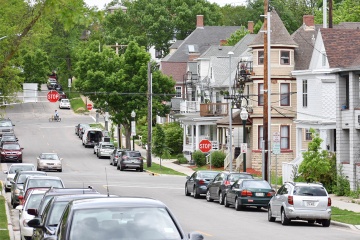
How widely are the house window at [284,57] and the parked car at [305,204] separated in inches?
1421

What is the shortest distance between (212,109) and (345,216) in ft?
147

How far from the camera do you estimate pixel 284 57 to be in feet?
222

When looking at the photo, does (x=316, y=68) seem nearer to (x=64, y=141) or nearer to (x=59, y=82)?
(x=64, y=141)

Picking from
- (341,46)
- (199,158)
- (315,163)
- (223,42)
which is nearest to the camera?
(315,163)

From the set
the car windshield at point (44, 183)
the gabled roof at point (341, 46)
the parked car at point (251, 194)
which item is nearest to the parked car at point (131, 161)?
the gabled roof at point (341, 46)

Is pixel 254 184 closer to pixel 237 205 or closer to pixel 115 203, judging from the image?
pixel 237 205

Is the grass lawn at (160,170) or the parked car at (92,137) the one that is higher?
the parked car at (92,137)

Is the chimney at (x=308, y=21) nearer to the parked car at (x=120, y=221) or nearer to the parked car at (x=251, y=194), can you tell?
the parked car at (x=251, y=194)

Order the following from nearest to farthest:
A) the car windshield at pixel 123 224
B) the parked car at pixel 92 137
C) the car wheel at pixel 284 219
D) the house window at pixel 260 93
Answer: the car windshield at pixel 123 224 < the car wheel at pixel 284 219 < the house window at pixel 260 93 < the parked car at pixel 92 137

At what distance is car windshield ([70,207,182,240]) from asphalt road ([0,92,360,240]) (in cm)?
533

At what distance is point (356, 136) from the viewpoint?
1799 inches

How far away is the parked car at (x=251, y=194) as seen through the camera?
3856cm

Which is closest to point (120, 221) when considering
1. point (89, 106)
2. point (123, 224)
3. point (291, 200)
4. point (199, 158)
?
point (123, 224)

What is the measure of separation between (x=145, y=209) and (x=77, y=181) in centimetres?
4371
